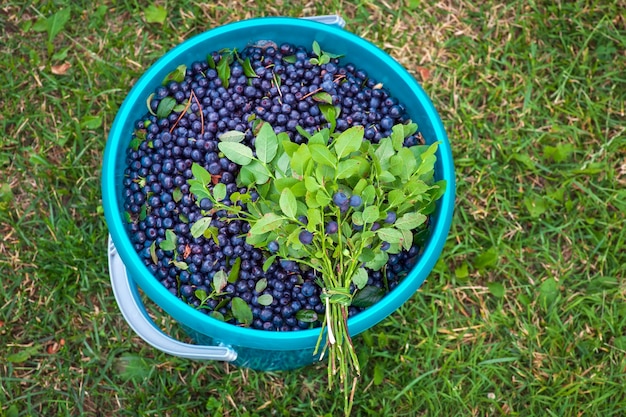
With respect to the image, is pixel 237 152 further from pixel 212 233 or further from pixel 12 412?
pixel 12 412

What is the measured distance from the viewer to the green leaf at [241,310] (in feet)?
4.30

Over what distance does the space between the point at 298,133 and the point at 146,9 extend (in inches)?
29.4

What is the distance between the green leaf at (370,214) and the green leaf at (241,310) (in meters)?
0.32

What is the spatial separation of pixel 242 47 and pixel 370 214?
58cm

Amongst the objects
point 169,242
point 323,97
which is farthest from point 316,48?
point 169,242

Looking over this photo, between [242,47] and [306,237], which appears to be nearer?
[306,237]

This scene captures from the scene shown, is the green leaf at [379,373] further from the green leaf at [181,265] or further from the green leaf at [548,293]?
the green leaf at [181,265]

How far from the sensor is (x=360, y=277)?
124cm

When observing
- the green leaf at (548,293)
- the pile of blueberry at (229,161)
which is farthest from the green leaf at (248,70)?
the green leaf at (548,293)

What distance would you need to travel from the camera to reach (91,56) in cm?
183

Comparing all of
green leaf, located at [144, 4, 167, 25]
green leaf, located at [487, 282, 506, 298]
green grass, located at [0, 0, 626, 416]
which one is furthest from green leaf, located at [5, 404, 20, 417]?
green leaf, located at [487, 282, 506, 298]

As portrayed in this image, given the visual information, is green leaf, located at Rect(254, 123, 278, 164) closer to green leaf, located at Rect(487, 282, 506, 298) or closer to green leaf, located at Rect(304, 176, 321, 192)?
green leaf, located at Rect(304, 176, 321, 192)

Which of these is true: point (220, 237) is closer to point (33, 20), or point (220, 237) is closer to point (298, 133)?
point (298, 133)

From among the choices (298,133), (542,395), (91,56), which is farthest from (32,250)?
(542,395)
